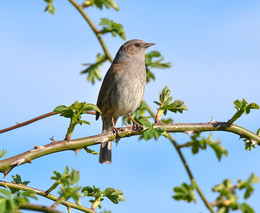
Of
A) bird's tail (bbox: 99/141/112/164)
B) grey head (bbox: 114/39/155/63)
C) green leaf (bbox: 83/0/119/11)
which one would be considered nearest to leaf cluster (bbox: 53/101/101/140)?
green leaf (bbox: 83/0/119/11)

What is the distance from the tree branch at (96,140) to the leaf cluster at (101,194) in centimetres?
44

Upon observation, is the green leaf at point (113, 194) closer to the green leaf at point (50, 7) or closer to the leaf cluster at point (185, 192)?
the leaf cluster at point (185, 192)

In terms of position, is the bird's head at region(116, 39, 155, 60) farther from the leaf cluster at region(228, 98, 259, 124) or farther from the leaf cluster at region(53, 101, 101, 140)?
the leaf cluster at region(53, 101, 101, 140)

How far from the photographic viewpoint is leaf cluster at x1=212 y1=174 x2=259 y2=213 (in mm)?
1857

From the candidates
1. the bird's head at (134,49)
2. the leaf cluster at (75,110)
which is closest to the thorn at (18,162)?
the leaf cluster at (75,110)

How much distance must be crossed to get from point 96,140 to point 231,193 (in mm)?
1666

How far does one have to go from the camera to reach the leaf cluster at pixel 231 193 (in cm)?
186

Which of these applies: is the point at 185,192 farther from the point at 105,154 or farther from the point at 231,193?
the point at 105,154

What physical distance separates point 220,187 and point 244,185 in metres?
0.12

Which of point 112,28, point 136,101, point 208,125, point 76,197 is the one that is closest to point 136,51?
point 136,101

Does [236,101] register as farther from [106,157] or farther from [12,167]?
[106,157]

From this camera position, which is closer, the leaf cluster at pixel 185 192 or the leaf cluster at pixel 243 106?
the leaf cluster at pixel 185 192

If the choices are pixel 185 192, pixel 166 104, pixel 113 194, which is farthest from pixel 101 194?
pixel 185 192

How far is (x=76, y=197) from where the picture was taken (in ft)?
6.52
